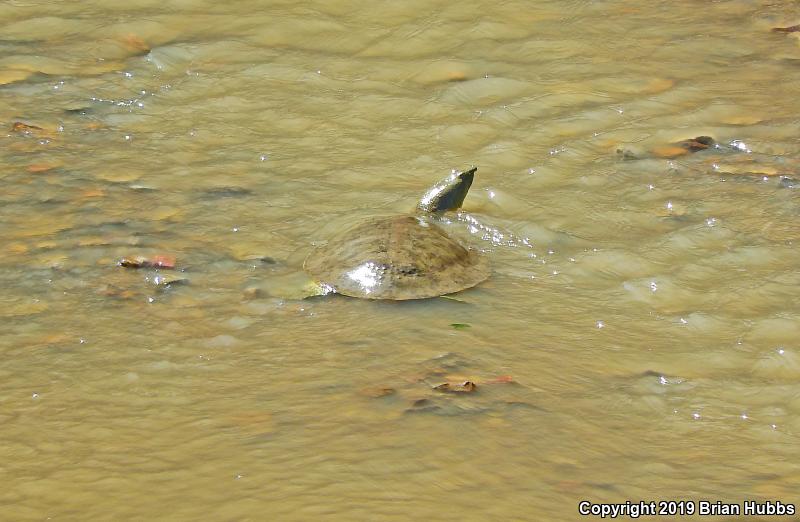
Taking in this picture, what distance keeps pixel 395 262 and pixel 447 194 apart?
27.5 inches

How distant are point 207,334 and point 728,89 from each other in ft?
12.4

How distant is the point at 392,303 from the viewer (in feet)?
14.8

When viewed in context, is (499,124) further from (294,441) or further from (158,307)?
(294,441)

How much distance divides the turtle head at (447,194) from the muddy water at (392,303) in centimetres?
15

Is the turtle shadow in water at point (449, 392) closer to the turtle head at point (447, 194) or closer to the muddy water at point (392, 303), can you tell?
the muddy water at point (392, 303)

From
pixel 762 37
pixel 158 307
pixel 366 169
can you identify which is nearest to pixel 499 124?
pixel 366 169

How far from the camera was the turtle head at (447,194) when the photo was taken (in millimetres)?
5172

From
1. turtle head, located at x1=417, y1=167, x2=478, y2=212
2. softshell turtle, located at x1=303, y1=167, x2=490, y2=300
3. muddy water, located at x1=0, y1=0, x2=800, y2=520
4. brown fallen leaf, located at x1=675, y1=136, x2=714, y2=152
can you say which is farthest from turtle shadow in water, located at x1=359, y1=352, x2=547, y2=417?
brown fallen leaf, located at x1=675, y1=136, x2=714, y2=152

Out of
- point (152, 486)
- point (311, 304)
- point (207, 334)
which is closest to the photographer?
point (152, 486)

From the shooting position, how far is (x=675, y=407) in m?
3.84

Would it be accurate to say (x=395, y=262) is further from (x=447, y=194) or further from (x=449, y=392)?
(x=449, y=392)

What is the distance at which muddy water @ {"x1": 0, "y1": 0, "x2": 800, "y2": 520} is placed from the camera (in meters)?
3.19

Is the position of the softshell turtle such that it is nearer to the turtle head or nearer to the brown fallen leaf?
the turtle head

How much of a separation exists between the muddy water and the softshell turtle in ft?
0.35
